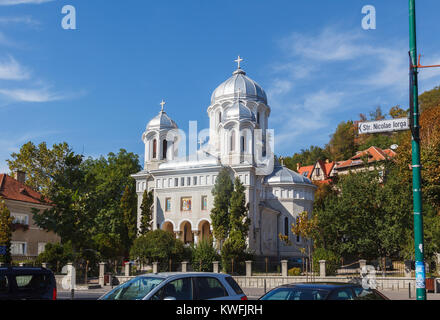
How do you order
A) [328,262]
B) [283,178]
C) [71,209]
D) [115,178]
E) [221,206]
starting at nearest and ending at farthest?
[328,262] < [71,209] < [221,206] < [283,178] < [115,178]

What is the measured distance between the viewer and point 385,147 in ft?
268

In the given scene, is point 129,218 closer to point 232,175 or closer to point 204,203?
point 204,203

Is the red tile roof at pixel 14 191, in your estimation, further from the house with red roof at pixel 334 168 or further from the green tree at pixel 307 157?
the green tree at pixel 307 157

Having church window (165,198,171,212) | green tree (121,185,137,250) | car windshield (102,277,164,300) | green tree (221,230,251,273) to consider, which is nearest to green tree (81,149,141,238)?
green tree (121,185,137,250)

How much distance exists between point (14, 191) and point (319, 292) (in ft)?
143

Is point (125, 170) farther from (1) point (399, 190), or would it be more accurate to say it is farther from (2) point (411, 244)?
(2) point (411, 244)

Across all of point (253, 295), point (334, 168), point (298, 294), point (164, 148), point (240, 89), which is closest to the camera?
point (298, 294)

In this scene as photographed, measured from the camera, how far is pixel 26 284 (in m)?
13.1

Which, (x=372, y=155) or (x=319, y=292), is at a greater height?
(x=372, y=155)

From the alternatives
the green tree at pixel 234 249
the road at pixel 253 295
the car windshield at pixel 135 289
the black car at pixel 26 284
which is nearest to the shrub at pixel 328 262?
the road at pixel 253 295

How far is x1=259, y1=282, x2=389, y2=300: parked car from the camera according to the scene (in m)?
9.13

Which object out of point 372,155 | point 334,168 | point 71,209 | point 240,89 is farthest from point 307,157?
point 71,209

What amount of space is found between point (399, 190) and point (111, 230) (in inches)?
1214

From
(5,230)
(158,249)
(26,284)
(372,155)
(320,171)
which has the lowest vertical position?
(158,249)
